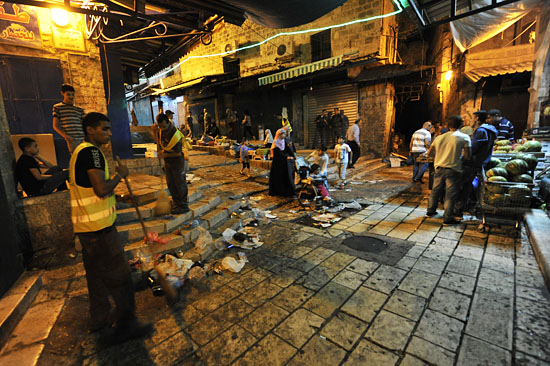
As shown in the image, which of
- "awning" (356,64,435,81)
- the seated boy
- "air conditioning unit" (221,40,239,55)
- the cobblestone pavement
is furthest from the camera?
"air conditioning unit" (221,40,239,55)

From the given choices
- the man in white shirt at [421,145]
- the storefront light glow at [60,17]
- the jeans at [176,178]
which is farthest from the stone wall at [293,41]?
the man in white shirt at [421,145]

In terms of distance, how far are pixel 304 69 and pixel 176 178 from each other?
11738 millimetres

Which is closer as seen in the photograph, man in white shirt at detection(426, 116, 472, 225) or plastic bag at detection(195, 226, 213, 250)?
plastic bag at detection(195, 226, 213, 250)

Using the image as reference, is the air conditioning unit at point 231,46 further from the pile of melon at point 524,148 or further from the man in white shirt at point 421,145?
the pile of melon at point 524,148

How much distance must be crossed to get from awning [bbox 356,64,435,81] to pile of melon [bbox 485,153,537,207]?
796 centimetres

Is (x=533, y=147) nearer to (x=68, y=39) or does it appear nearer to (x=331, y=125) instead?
(x=331, y=125)

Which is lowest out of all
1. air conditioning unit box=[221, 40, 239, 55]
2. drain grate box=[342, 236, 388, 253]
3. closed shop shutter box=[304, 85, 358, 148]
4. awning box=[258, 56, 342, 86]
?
drain grate box=[342, 236, 388, 253]

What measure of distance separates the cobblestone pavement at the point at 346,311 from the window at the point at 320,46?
14.1m

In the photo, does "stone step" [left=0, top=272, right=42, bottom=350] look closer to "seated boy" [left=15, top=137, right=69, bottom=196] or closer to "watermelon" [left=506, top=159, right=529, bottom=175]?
"seated boy" [left=15, top=137, right=69, bottom=196]

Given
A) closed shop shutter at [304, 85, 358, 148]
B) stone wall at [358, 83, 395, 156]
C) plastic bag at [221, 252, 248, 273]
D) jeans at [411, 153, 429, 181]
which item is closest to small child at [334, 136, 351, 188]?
jeans at [411, 153, 429, 181]

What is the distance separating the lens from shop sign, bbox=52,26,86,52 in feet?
20.1

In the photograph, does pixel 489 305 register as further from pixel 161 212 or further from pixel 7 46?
pixel 7 46

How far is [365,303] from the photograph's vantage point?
2963mm

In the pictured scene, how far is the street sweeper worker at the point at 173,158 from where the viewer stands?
4656 mm
